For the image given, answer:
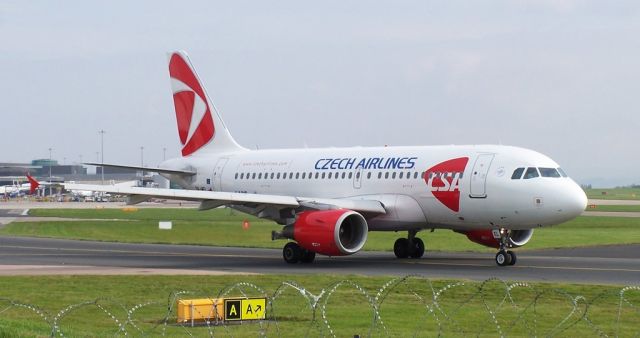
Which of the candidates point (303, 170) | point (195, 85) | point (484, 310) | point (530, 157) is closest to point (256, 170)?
point (303, 170)

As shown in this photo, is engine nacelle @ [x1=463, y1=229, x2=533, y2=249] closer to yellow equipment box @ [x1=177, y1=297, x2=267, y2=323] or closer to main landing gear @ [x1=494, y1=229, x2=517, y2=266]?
main landing gear @ [x1=494, y1=229, x2=517, y2=266]

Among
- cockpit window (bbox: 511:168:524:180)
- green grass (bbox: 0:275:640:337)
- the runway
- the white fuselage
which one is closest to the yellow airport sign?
green grass (bbox: 0:275:640:337)

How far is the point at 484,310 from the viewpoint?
74.0ft

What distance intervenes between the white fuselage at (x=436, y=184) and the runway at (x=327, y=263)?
1512 millimetres

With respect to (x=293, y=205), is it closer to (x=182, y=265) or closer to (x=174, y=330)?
(x=182, y=265)

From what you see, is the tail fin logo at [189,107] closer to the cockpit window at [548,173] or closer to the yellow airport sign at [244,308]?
Answer: the cockpit window at [548,173]

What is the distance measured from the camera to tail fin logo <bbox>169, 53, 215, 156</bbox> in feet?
155

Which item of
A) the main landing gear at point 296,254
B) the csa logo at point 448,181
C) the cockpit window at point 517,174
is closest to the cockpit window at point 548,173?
the cockpit window at point 517,174

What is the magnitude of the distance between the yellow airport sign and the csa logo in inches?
626

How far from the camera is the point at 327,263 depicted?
37.2 m

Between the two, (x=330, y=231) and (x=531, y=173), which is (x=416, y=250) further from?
(x=531, y=173)

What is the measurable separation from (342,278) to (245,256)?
1250 cm

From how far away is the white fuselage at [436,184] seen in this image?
34.3 m

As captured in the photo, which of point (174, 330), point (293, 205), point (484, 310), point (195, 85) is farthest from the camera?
point (195, 85)
